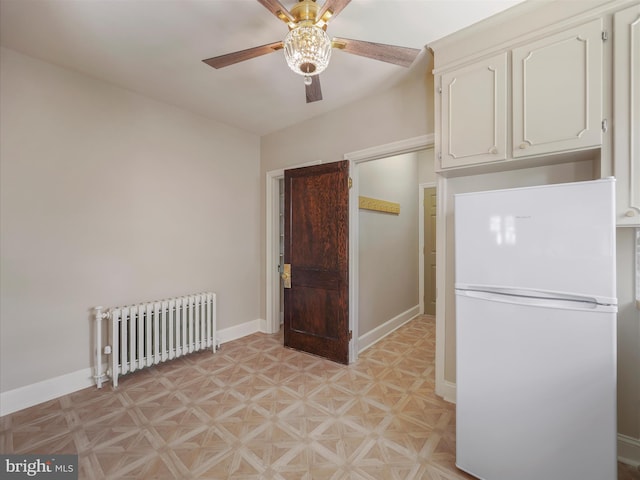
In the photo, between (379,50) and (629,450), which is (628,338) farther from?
(379,50)

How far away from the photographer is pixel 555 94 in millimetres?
1639

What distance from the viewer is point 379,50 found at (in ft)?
5.36

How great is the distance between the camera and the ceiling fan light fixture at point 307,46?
147 cm

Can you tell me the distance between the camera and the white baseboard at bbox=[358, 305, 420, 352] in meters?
3.37

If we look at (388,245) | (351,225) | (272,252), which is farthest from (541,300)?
(272,252)

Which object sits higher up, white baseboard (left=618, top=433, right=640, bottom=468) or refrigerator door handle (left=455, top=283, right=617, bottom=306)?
refrigerator door handle (left=455, top=283, right=617, bottom=306)

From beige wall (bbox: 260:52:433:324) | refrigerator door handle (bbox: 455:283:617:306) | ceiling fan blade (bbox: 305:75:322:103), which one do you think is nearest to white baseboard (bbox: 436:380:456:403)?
refrigerator door handle (bbox: 455:283:617:306)

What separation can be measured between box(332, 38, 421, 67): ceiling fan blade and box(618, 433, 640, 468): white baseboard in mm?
2557

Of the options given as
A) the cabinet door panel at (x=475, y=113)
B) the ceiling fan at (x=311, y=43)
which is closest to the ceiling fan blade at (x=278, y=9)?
the ceiling fan at (x=311, y=43)

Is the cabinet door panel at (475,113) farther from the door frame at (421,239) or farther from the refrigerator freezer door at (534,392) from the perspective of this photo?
the door frame at (421,239)

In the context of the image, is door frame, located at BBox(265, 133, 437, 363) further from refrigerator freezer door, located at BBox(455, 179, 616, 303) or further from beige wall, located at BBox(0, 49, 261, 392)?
refrigerator freezer door, located at BBox(455, 179, 616, 303)

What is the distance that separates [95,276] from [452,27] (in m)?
3.48

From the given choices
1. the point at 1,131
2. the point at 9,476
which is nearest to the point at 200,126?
the point at 1,131

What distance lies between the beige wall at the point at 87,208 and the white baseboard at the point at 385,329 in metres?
1.75
